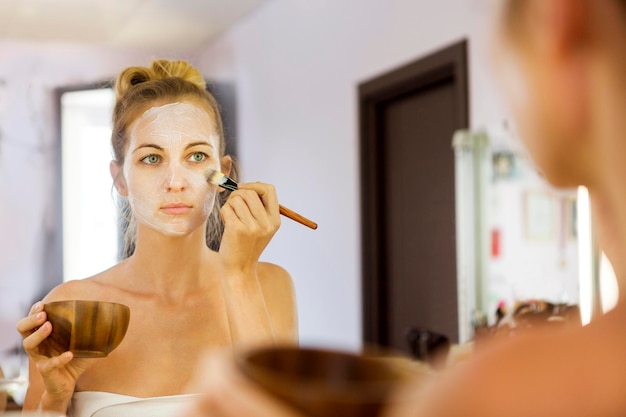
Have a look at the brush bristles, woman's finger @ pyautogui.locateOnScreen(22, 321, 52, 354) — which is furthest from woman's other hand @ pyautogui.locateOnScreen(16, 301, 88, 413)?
the brush bristles

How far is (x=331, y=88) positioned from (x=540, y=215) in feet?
2.64

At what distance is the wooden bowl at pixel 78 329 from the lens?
67 centimetres

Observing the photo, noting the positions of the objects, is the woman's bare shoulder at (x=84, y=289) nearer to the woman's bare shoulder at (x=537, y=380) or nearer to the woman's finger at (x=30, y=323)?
the woman's finger at (x=30, y=323)

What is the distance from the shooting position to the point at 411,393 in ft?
0.92

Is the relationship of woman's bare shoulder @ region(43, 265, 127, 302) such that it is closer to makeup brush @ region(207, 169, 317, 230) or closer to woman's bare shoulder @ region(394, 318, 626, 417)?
makeup brush @ region(207, 169, 317, 230)

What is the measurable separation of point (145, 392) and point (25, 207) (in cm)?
25

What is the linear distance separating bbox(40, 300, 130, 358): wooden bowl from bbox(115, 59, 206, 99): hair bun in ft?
0.79

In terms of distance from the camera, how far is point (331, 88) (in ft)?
7.34

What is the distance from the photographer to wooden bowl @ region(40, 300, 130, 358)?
0.67 metres

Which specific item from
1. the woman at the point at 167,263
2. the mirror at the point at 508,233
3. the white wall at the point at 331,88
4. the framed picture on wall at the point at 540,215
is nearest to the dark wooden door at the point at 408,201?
the white wall at the point at 331,88

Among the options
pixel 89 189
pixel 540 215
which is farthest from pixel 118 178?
pixel 540 215

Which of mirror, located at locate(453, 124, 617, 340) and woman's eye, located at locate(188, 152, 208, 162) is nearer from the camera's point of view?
woman's eye, located at locate(188, 152, 208, 162)

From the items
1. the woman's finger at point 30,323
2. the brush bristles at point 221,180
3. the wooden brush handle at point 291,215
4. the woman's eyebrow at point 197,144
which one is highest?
the woman's eyebrow at point 197,144

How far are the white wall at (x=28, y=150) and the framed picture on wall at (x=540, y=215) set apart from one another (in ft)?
3.93
